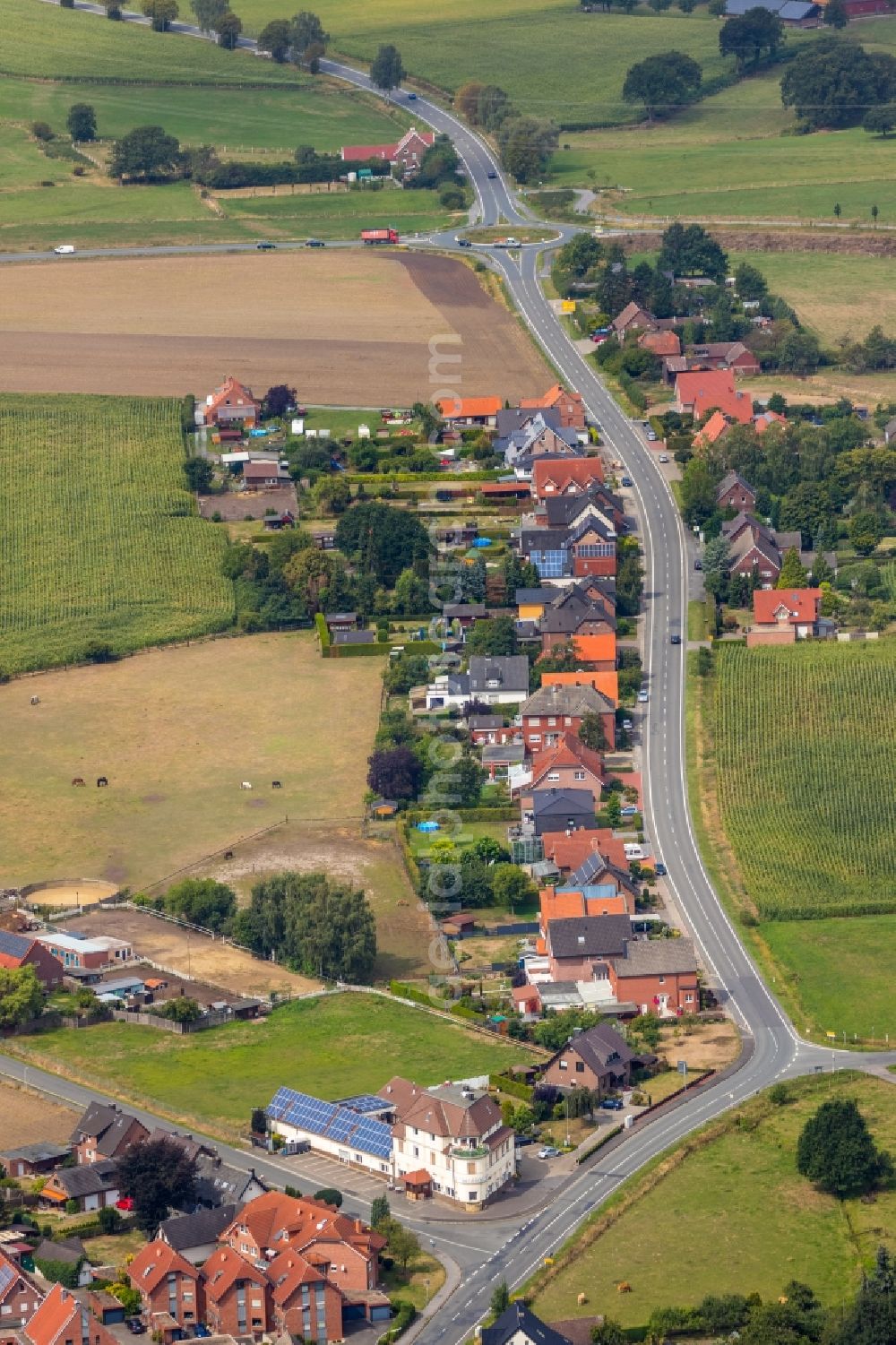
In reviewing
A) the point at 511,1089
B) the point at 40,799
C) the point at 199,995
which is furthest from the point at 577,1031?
the point at 40,799

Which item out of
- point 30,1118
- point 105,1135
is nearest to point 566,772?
Answer: point 30,1118

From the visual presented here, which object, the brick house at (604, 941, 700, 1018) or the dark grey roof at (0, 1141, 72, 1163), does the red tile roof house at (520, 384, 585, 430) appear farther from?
the dark grey roof at (0, 1141, 72, 1163)

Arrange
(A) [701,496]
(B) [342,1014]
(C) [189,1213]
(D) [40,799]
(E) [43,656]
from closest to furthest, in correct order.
→ (C) [189,1213]
(B) [342,1014]
(D) [40,799]
(E) [43,656]
(A) [701,496]

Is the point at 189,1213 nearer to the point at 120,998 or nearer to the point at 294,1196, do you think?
the point at 294,1196

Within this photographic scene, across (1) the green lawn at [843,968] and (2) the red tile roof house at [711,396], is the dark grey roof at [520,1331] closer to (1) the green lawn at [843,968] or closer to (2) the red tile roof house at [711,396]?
(1) the green lawn at [843,968]

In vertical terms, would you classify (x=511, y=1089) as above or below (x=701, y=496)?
below

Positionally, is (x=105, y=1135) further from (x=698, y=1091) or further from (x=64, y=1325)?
(x=698, y=1091)
